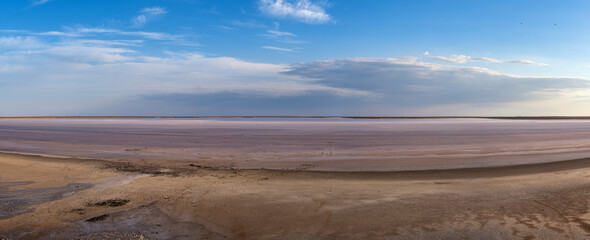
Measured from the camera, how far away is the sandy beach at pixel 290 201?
20.5 feet

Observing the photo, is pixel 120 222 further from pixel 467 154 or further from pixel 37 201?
pixel 467 154

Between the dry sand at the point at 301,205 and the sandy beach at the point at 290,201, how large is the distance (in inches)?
1.0

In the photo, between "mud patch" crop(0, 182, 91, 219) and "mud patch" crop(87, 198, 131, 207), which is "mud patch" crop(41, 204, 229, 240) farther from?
"mud patch" crop(0, 182, 91, 219)

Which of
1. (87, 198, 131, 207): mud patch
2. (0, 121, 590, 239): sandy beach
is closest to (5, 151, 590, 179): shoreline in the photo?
(0, 121, 590, 239): sandy beach

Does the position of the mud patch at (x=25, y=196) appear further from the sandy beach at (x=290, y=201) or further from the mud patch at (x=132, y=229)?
the mud patch at (x=132, y=229)

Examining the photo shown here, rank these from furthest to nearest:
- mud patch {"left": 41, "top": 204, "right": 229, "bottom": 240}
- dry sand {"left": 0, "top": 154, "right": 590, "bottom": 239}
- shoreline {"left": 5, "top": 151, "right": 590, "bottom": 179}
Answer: shoreline {"left": 5, "top": 151, "right": 590, "bottom": 179}
dry sand {"left": 0, "top": 154, "right": 590, "bottom": 239}
mud patch {"left": 41, "top": 204, "right": 229, "bottom": 240}

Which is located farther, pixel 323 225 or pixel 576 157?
pixel 576 157

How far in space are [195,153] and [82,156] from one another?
4.79m

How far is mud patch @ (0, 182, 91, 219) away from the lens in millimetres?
7426

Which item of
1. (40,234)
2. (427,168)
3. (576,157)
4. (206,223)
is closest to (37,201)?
(40,234)

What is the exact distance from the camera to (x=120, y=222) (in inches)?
263

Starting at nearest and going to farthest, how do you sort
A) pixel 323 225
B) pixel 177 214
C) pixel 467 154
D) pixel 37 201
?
1. pixel 323 225
2. pixel 177 214
3. pixel 37 201
4. pixel 467 154

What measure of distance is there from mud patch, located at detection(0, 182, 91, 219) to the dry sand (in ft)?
0.31

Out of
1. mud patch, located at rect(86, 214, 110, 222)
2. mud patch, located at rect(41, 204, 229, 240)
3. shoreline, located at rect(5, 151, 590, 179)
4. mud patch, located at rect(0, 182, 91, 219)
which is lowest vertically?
mud patch, located at rect(41, 204, 229, 240)
